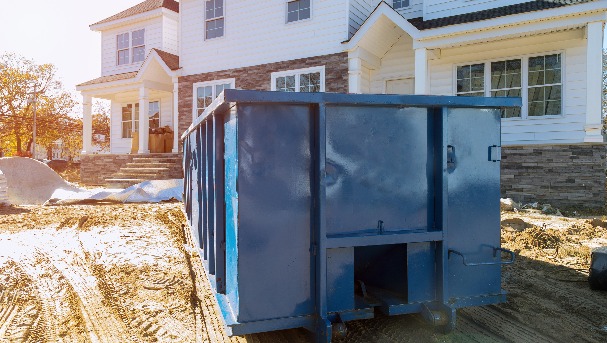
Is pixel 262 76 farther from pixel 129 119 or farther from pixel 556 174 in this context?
pixel 556 174

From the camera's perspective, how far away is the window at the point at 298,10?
1423 cm

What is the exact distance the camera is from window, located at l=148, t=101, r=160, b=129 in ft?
64.4

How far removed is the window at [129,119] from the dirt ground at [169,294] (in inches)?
531

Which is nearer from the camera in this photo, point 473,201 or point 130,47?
point 473,201

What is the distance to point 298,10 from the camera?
1438 centimetres

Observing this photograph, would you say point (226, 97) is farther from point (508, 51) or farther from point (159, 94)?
point (159, 94)

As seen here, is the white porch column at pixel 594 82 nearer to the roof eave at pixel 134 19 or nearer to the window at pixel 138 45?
the roof eave at pixel 134 19

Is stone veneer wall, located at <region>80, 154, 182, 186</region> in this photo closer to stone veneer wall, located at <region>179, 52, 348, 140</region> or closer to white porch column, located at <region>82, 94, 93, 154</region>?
white porch column, located at <region>82, 94, 93, 154</region>

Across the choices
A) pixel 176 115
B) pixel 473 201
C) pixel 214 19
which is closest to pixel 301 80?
pixel 214 19

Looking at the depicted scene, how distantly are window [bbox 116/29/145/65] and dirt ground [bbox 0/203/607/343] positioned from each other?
14.2 m

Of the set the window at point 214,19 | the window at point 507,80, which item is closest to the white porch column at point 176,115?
the window at point 214,19

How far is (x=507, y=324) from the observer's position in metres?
3.45

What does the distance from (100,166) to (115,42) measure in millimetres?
6321

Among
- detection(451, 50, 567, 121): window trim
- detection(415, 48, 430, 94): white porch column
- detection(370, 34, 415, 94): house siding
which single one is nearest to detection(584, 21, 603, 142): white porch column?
detection(451, 50, 567, 121): window trim
